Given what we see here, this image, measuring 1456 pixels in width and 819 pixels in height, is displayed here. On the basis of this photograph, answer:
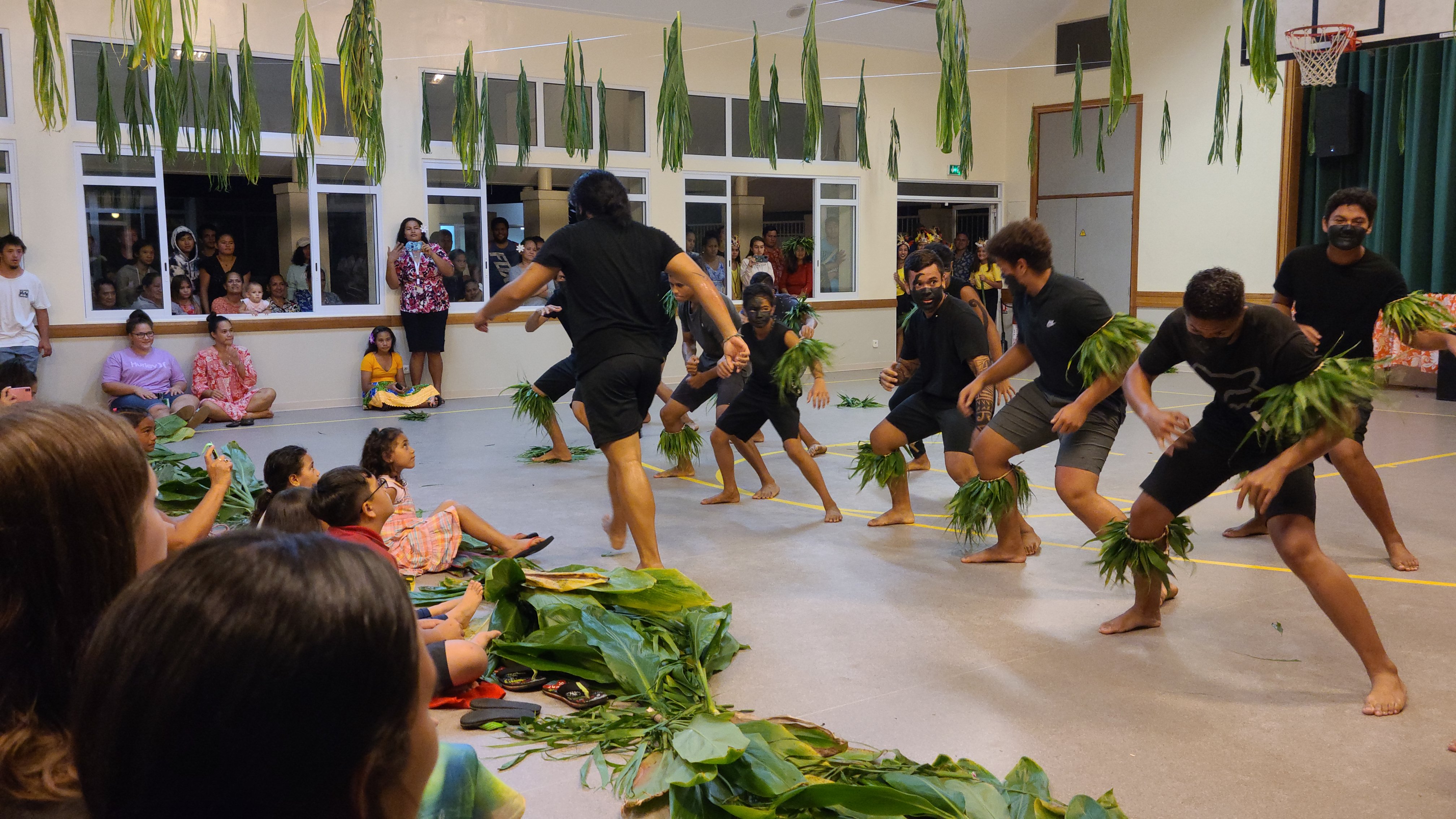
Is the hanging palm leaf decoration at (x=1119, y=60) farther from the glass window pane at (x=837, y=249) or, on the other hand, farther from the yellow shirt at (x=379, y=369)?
the glass window pane at (x=837, y=249)

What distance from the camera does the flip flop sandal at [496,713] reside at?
11.5ft

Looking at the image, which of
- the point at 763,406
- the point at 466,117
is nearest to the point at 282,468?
the point at 763,406

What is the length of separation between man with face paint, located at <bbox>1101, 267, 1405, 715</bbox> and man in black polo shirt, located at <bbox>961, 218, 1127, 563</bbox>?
49cm

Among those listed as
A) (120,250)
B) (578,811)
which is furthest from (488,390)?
(578,811)

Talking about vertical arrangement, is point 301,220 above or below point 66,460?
above

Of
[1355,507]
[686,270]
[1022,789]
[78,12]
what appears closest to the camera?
[1022,789]

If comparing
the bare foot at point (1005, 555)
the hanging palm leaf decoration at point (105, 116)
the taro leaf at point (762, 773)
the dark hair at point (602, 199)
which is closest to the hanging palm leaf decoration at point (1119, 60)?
the bare foot at point (1005, 555)

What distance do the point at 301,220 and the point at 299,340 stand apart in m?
1.30

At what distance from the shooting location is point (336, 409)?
Result: 39.3 ft

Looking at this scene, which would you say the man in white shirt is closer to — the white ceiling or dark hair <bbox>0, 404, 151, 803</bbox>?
the white ceiling

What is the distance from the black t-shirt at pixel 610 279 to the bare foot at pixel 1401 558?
359 centimetres

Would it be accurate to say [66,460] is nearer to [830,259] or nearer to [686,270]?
[686,270]

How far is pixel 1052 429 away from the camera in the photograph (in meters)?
5.04

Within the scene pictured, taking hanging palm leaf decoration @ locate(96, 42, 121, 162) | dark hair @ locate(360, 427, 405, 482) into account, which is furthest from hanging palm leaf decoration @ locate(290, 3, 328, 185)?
hanging palm leaf decoration @ locate(96, 42, 121, 162)
